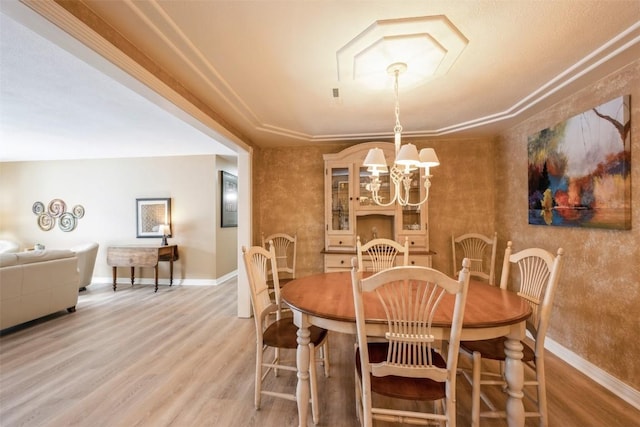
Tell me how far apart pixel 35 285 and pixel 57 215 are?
3.12m

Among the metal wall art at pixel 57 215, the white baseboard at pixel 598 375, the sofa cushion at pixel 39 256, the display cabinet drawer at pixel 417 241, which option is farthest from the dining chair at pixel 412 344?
the metal wall art at pixel 57 215

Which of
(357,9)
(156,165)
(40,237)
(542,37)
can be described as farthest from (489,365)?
(40,237)

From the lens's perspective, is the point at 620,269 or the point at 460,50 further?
the point at 620,269

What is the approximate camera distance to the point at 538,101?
2.51 metres

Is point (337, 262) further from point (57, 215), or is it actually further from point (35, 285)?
point (57, 215)

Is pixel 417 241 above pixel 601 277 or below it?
above

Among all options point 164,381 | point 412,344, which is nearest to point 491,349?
point 412,344

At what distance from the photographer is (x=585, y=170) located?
224 centimetres

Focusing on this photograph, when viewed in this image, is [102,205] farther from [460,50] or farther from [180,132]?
[460,50]

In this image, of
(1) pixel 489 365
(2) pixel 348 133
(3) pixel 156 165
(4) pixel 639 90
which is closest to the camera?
(4) pixel 639 90

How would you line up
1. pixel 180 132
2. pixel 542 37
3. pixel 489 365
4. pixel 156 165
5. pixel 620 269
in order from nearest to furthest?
pixel 542 37 < pixel 620 269 < pixel 489 365 < pixel 180 132 < pixel 156 165

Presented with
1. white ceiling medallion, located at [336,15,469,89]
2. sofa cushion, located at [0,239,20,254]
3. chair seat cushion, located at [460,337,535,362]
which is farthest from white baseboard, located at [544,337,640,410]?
sofa cushion, located at [0,239,20,254]

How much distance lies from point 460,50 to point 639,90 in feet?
4.08

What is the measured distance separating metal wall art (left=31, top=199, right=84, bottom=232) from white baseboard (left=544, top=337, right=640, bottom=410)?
7.50 meters
